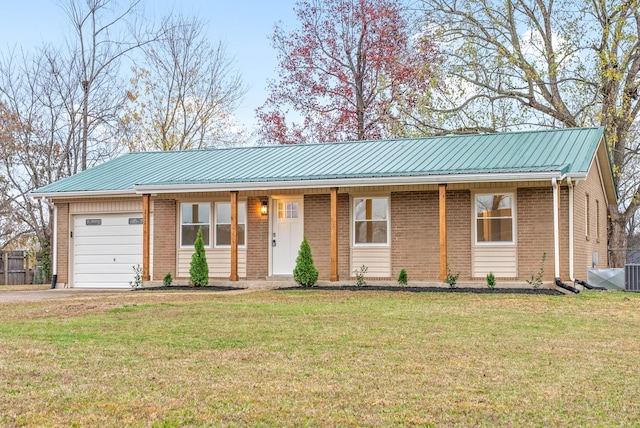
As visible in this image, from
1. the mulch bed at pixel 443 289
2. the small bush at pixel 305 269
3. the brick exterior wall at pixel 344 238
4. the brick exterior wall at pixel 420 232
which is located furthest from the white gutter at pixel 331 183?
the mulch bed at pixel 443 289

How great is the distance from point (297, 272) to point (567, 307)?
684 centimetres

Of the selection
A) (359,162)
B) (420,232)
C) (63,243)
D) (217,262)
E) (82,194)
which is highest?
(359,162)

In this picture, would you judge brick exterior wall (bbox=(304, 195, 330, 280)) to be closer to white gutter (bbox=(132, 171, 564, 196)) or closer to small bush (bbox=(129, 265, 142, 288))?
white gutter (bbox=(132, 171, 564, 196))

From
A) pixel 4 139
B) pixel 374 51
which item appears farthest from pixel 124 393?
pixel 374 51

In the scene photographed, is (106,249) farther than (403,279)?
Yes

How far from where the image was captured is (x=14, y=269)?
28188 mm

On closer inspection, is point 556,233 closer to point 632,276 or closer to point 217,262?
point 632,276

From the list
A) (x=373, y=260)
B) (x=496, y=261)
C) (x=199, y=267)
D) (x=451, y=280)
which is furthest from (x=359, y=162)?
(x=199, y=267)

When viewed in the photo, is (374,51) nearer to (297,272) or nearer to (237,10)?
(237,10)

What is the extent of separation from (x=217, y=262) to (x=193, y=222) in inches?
50.7

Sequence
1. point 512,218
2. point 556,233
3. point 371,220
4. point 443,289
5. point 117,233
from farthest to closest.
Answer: point 117,233 < point 371,220 < point 512,218 < point 443,289 < point 556,233

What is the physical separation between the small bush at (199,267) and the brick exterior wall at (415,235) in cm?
464

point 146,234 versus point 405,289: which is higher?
point 146,234

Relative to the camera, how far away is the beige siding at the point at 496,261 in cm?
1814
